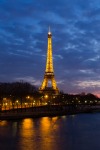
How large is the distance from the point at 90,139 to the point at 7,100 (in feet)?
133

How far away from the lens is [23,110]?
66875mm

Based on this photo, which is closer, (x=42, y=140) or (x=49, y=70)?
(x=42, y=140)

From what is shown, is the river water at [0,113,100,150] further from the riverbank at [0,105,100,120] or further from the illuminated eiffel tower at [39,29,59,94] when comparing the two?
the illuminated eiffel tower at [39,29,59,94]

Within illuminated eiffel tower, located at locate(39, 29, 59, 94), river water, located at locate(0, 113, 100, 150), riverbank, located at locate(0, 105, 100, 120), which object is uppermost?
illuminated eiffel tower, located at locate(39, 29, 59, 94)

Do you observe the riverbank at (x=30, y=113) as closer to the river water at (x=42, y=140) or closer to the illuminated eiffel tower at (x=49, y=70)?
the illuminated eiffel tower at (x=49, y=70)

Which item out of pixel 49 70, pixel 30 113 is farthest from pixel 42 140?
pixel 49 70

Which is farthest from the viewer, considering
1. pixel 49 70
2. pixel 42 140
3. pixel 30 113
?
pixel 49 70

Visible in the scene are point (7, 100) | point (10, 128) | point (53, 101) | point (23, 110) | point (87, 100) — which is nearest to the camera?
point (10, 128)

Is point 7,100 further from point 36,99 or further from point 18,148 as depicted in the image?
point 18,148

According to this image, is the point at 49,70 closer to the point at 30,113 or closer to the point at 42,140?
the point at 30,113

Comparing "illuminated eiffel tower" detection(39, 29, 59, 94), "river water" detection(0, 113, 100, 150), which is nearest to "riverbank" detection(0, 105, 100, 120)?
"illuminated eiffel tower" detection(39, 29, 59, 94)

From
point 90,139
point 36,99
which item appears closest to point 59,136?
point 90,139

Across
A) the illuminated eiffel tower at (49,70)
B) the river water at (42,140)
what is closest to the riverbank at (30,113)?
the illuminated eiffel tower at (49,70)

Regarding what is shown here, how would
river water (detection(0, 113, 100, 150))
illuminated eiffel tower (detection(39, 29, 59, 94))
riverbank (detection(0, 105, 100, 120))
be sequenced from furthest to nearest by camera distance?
illuminated eiffel tower (detection(39, 29, 59, 94)) → riverbank (detection(0, 105, 100, 120)) → river water (detection(0, 113, 100, 150))
